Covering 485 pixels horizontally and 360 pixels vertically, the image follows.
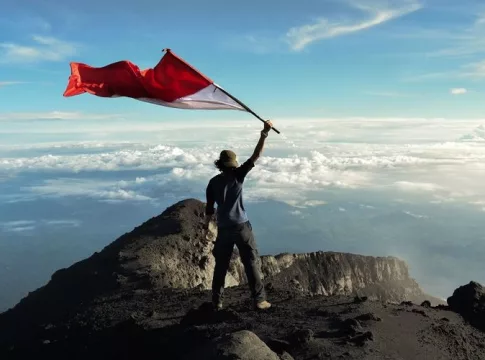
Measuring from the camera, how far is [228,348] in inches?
414

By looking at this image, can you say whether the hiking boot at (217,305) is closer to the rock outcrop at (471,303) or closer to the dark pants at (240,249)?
the dark pants at (240,249)

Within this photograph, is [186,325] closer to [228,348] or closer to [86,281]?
[228,348]

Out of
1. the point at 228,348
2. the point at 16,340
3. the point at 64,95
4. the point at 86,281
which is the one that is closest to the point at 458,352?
the point at 228,348

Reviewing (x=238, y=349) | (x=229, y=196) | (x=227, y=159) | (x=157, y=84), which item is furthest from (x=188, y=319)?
(x=157, y=84)

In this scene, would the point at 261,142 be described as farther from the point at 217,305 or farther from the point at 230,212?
the point at 217,305

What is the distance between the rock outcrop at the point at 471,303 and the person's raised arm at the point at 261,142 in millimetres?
9175

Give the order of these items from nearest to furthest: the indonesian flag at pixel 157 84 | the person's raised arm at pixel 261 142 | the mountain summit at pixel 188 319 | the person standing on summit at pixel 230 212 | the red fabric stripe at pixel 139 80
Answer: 1. the person's raised arm at pixel 261 142
2. the mountain summit at pixel 188 319
3. the person standing on summit at pixel 230 212
4. the indonesian flag at pixel 157 84
5. the red fabric stripe at pixel 139 80

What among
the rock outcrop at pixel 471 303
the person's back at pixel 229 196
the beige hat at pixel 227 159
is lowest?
the rock outcrop at pixel 471 303

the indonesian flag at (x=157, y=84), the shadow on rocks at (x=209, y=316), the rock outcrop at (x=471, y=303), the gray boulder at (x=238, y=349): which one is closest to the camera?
the gray boulder at (x=238, y=349)

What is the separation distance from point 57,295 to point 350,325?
17.2 meters

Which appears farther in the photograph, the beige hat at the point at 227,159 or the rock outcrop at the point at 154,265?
the rock outcrop at the point at 154,265

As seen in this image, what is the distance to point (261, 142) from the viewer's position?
12.0 m

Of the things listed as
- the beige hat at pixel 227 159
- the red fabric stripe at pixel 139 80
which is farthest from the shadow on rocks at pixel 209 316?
the red fabric stripe at pixel 139 80

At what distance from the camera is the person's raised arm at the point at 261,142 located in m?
12.0
